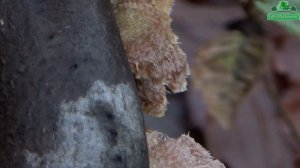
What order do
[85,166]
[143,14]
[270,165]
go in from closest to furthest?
[85,166]
[143,14]
[270,165]

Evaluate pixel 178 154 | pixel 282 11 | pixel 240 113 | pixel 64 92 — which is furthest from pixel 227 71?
pixel 64 92

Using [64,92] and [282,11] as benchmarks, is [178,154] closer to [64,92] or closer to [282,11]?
[64,92]

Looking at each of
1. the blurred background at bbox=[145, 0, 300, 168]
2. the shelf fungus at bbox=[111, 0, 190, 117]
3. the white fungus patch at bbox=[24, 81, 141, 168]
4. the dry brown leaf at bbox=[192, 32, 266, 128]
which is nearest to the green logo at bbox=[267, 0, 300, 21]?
the shelf fungus at bbox=[111, 0, 190, 117]

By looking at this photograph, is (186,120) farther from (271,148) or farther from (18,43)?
(18,43)

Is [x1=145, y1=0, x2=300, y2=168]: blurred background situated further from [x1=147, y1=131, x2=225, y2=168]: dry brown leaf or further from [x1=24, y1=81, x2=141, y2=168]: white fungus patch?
[x1=24, y1=81, x2=141, y2=168]: white fungus patch

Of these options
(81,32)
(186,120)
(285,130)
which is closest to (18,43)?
(81,32)

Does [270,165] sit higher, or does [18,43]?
[18,43]

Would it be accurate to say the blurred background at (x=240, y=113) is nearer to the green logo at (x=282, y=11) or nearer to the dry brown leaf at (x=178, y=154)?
the green logo at (x=282, y=11)

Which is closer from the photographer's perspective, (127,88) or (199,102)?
(127,88)

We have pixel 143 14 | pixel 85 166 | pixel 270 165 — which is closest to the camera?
pixel 85 166
